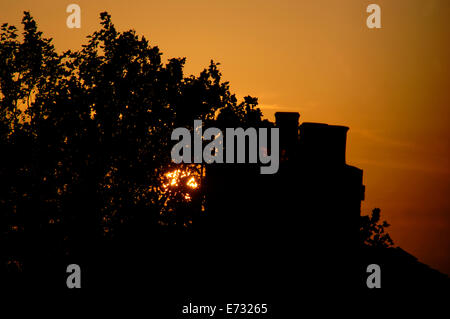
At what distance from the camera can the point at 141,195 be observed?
28750 millimetres

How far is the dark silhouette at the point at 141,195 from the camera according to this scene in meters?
26.5

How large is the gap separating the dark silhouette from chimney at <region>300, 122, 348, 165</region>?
4.75 feet

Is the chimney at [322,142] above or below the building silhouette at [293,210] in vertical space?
above

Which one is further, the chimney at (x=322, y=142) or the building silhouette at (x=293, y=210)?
the chimney at (x=322, y=142)

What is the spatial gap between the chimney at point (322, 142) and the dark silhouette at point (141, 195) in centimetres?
145

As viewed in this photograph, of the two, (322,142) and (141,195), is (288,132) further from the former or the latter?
(141,195)

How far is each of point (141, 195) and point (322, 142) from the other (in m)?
10.3

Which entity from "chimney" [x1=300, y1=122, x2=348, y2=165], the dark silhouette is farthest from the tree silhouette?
"chimney" [x1=300, y1=122, x2=348, y2=165]

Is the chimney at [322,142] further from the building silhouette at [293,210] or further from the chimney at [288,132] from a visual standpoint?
the chimney at [288,132]

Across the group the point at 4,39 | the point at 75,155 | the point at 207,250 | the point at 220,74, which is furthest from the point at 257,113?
the point at 4,39

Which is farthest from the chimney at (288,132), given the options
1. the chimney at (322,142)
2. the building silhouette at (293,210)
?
the chimney at (322,142)

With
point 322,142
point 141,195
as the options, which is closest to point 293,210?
point 322,142

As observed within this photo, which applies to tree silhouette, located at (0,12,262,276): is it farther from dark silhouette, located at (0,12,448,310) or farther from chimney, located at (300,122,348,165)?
chimney, located at (300,122,348,165)

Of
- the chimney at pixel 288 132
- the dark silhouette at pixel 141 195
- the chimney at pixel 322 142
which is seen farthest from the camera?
the chimney at pixel 322 142
